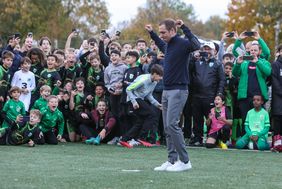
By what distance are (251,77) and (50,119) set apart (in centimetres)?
408

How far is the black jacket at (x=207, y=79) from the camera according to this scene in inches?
564

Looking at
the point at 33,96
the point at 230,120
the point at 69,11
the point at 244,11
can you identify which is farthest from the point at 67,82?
the point at 244,11

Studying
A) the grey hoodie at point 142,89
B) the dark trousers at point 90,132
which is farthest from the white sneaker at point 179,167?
the dark trousers at point 90,132

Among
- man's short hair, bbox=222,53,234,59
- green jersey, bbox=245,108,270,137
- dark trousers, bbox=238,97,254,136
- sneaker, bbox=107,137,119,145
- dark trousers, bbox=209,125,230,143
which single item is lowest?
sneaker, bbox=107,137,119,145

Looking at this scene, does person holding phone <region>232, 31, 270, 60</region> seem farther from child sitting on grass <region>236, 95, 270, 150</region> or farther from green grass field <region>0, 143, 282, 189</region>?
green grass field <region>0, 143, 282, 189</region>

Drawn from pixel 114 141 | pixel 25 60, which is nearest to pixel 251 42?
pixel 114 141

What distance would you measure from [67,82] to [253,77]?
3.96 meters

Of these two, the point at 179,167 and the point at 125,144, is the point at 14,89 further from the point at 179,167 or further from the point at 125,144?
the point at 179,167

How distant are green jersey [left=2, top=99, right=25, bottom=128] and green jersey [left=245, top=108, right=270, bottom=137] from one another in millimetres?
4399

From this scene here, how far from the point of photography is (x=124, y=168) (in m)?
9.95

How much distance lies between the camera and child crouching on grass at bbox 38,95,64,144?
1441 centimetres

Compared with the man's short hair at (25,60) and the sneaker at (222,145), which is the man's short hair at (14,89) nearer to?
the man's short hair at (25,60)

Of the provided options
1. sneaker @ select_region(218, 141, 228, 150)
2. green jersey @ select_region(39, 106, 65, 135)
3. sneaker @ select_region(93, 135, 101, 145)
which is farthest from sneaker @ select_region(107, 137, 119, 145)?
sneaker @ select_region(218, 141, 228, 150)

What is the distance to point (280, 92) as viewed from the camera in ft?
45.7
